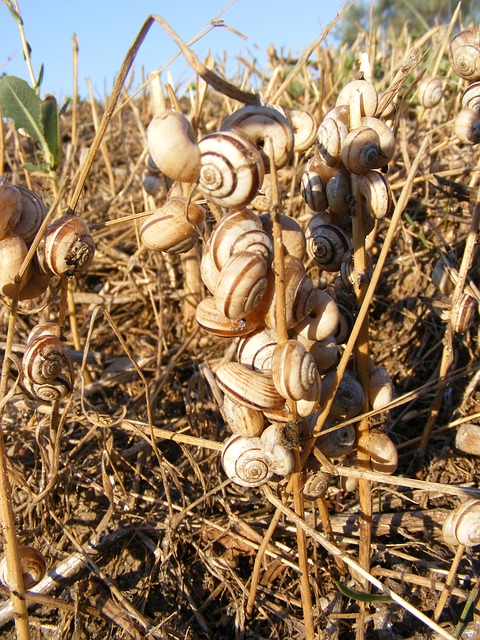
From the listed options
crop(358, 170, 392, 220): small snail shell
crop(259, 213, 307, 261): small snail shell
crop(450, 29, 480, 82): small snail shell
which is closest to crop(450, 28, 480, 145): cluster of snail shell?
crop(450, 29, 480, 82): small snail shell

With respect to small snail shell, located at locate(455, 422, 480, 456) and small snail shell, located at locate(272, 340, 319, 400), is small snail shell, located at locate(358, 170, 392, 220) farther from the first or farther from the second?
small snail shell, located at locate(455, 422, 480, 456)

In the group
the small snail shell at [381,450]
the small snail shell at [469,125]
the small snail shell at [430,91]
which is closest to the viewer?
the small snail shell at [381,450]

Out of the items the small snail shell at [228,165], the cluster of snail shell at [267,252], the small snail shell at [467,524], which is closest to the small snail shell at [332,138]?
the cluster of snail shell at [267,252]

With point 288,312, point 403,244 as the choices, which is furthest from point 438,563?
point 403,244

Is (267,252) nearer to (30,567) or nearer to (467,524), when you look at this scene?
(467,524)

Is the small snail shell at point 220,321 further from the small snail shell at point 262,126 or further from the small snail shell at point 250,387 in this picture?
the small snail shell at point 262,126
